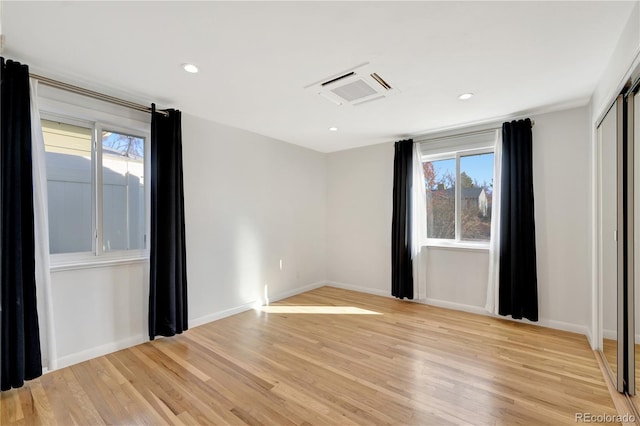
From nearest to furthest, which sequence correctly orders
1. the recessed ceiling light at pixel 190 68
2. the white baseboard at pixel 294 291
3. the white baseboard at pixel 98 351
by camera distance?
1. the recessed ceiling light at pixel 190 68
2. the white baseboard at pixel 98 351
3. the white baseboard at pixel 294 291

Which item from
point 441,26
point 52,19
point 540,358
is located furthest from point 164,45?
point 540,358

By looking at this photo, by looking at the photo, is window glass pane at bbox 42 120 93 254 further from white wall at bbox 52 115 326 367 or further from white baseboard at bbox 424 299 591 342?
white baseboard at bbox 424 299 591 342

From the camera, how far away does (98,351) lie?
2670 millimetres

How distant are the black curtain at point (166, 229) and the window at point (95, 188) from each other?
0.27 m

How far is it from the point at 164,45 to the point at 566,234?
4370 mm

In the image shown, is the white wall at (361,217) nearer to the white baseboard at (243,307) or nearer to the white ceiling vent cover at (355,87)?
the white baseboard at (243,307)

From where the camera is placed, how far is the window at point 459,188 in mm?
3859

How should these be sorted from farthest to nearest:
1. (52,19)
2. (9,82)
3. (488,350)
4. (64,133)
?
(488,350), (64,133), (9,82), (52,19)

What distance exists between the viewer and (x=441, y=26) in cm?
177

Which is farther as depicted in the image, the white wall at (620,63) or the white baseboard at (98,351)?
the white baseboard at (98,351)

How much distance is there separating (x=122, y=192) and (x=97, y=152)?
44cm

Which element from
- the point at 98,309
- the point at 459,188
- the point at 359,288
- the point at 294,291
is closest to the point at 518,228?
the point at 459,188

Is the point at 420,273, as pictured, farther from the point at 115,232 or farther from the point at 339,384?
the point at 115,232

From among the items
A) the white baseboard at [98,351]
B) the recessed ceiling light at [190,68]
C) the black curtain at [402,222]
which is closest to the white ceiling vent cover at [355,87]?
the recessed ceiling light at [190,68]
